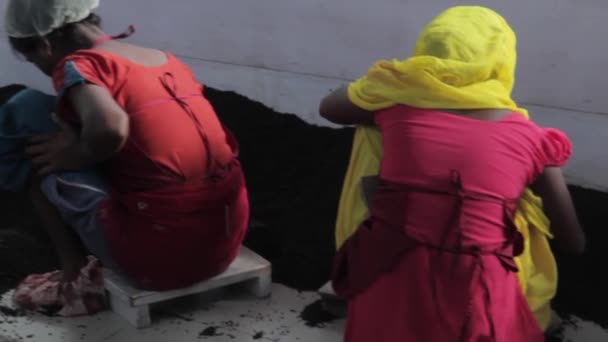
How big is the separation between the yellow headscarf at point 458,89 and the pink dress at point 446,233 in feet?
0.19

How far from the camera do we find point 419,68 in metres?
2.13

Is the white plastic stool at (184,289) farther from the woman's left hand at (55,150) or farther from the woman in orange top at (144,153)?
the woman's left hand at (55,150)

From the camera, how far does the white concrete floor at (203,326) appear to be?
256 cm

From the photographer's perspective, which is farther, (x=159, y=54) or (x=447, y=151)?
(x=159, y=54)

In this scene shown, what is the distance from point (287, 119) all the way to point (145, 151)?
5.42ft

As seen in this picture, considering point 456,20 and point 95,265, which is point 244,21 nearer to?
point 95,265

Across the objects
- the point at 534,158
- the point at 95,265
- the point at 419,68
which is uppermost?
the point at 419,68

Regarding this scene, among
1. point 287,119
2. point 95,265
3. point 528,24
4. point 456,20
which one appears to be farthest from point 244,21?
point 456,20

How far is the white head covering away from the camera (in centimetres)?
247

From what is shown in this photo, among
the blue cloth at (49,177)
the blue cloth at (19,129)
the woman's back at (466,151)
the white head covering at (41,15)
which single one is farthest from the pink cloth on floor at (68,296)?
the woman's back at (466,151)

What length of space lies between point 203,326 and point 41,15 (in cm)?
101

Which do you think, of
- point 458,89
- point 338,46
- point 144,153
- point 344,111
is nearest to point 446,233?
point 458,89

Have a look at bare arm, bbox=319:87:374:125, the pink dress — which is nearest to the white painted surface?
the pink dress

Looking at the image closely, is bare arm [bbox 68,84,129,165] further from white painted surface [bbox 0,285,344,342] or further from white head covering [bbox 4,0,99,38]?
white painted surface [bbox 0,285,344,342]
